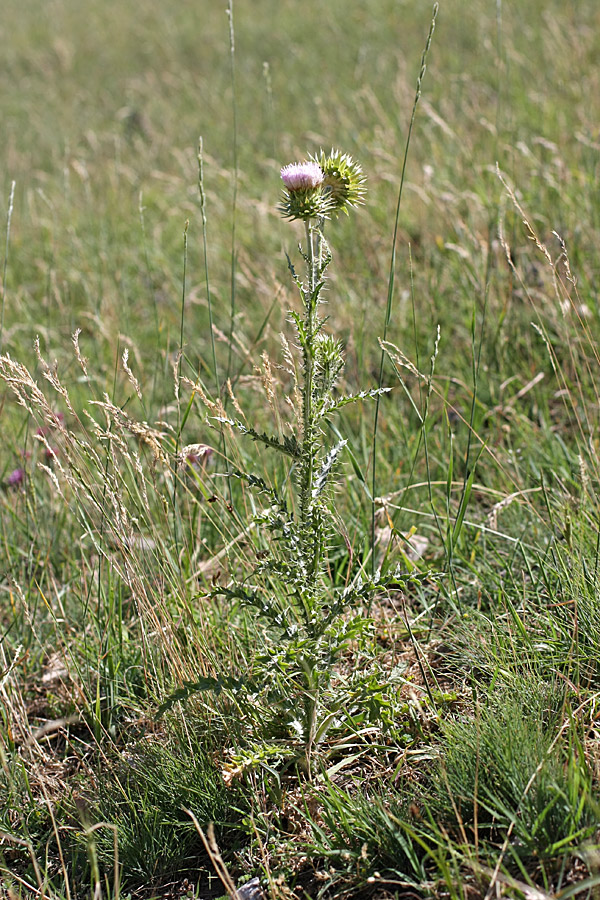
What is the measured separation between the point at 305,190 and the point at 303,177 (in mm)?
29

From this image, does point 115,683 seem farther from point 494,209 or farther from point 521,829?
point 494,209

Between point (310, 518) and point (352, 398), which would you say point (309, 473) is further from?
point (352, 398)

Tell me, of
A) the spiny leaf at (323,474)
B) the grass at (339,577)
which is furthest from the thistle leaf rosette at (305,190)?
the spiny leaf at (323,474)

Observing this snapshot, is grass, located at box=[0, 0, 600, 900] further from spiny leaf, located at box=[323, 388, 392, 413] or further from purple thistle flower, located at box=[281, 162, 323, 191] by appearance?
purple thistle flower, located at box=[281, 162, 323, 191]

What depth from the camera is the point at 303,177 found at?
1.61 m

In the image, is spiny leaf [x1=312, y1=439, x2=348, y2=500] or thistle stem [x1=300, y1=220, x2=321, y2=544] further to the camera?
spiny leaf [x1=312, y1=439, x2=348, y2=500]

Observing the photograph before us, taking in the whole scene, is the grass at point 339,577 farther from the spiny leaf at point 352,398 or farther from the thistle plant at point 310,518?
the spiny leaf at point 352,398

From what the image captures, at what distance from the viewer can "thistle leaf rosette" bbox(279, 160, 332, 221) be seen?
161cm

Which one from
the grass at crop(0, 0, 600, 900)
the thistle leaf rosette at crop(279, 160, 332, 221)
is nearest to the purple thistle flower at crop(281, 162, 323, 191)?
the thistle leaf rosette at crop(279, 160, 332, 221)

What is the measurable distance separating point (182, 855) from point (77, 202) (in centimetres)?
619

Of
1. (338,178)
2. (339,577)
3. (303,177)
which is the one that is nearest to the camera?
(303,177)

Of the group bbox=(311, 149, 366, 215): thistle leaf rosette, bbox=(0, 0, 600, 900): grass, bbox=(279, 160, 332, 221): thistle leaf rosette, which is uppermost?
bbox=(311, 149, 366, 215): thistle leaf rosette

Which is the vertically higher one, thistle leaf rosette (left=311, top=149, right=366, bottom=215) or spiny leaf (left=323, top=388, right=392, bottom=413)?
thistle leaf rosette (left=311, top=149, right=366, bottom=215)

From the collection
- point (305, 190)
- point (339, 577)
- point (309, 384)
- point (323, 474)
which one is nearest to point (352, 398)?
point (309, 384)
